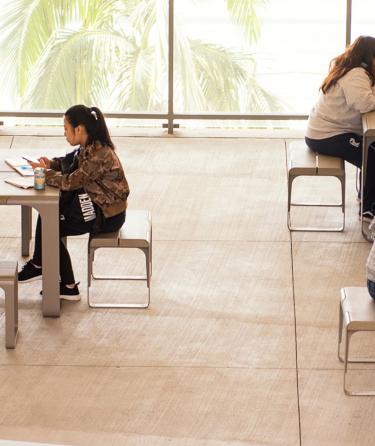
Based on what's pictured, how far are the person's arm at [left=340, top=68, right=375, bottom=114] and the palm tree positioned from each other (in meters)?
2.36

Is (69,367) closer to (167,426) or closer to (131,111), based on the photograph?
(167,426)

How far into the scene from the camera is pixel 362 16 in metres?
9.77

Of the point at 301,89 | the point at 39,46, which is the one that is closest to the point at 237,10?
the point at 301,89

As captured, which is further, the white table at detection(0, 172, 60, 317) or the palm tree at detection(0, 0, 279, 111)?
the palm tree at detection(0, 0, 279, 111)

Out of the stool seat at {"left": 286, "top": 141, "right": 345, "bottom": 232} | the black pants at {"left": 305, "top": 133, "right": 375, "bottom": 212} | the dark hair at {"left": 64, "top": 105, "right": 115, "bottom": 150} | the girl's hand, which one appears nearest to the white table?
the girl's hand

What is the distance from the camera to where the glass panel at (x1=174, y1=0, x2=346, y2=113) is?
9836 mm

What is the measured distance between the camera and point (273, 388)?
5734 millimetres

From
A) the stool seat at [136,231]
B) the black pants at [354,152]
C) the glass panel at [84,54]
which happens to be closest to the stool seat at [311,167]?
the black pants at [354,152]

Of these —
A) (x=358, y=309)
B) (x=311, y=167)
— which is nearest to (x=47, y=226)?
(x=358, y=309)

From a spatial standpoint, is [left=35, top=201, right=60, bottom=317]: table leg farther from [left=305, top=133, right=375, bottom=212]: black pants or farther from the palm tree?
the palm tree

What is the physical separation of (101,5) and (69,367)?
4.55m

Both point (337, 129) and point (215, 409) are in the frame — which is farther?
point (337, 129)

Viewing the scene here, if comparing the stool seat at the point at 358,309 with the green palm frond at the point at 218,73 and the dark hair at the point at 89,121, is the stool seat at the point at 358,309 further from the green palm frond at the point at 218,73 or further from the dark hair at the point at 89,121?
the green palm frond at the point at 218,73

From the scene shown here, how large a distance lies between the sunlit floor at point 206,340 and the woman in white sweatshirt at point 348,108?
0.46 meters
